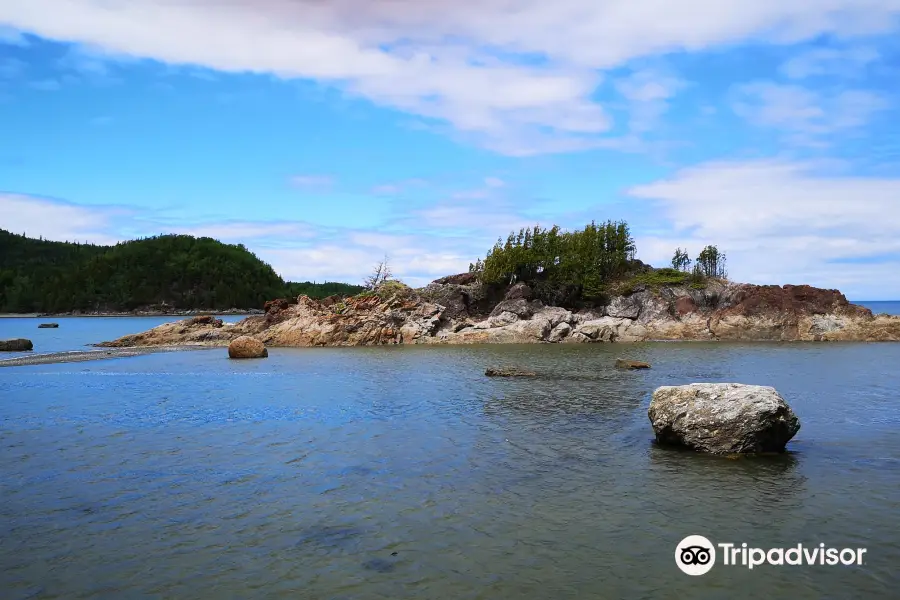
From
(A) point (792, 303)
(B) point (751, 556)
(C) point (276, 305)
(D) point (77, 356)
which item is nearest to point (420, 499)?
(B) point (751, 556)

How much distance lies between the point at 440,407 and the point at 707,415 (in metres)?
12.0

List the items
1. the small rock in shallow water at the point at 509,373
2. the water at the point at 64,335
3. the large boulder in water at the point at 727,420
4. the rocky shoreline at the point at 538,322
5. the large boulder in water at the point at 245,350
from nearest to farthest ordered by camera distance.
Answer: the large boulder in water at the point at 727,420
the small rock in shallow water at the point at 509,373
the large boulder in water at the point at 245,350
the water at the point at 64,335
the rocky shoreline at the point at 538,322

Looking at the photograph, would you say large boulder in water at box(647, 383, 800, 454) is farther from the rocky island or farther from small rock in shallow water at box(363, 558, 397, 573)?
the rocky island

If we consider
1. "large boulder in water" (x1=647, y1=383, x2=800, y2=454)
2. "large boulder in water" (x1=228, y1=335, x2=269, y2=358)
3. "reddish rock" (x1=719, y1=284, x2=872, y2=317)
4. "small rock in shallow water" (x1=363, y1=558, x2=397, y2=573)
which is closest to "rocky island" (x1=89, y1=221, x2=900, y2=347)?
"reddish rock" (x1=719, y1=284, x2=872, y2=317)

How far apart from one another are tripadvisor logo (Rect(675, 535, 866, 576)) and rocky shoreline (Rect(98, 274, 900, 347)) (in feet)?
198

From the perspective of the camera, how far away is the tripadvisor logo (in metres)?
10.5

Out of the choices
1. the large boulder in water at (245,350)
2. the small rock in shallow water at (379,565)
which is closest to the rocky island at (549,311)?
the large boulder in water at (245,350)

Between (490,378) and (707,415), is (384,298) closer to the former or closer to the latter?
(490,378)

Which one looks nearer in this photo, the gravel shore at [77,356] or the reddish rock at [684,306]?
the gravel shore at [77,356]

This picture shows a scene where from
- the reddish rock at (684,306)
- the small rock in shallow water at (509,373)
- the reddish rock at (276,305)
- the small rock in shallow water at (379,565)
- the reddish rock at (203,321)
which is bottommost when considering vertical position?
the small rock in shallow water at (379,565)

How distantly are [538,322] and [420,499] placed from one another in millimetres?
61007

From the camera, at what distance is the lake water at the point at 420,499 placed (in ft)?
33.1

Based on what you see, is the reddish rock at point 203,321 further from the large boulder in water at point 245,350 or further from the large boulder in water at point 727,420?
the large boulder in water at point 727,420

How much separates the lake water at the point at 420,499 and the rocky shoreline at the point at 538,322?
43.1m
